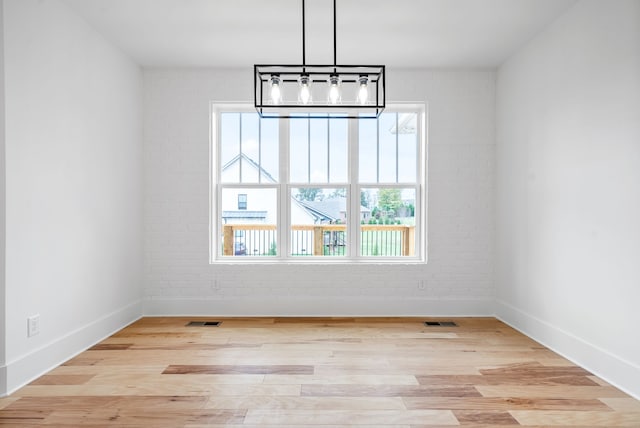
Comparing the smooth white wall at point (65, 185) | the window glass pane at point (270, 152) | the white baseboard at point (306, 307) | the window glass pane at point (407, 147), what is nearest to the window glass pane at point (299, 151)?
the window glass pane at point (270, 152)

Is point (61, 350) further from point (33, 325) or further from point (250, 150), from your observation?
point (250, 150)

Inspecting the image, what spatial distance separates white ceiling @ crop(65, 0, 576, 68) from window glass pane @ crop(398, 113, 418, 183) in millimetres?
588

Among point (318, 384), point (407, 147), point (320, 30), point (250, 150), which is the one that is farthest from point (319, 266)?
point (320, 30)

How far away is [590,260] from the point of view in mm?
3119

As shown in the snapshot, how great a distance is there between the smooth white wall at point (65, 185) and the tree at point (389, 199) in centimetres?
255

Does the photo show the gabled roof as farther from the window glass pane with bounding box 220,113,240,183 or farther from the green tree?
the green tree

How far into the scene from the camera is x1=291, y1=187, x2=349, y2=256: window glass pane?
484 cm

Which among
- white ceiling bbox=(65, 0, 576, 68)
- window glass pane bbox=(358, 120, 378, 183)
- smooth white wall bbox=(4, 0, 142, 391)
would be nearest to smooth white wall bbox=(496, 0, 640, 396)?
white ceiling bbox=(65, 0, 576, 68)

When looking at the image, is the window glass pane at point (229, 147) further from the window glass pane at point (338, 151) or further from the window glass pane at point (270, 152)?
the window glass pane at point (338, 151)

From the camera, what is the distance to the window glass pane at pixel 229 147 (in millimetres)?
4855

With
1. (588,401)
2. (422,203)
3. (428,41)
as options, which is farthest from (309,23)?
(588,401)

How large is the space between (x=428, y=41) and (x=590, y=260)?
2.25 metres

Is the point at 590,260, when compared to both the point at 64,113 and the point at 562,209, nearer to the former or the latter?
the point at 562,209

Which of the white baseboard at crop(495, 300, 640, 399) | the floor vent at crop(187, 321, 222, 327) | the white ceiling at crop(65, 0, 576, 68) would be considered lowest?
the floor vent at crop(187, 321, 222, 327)
